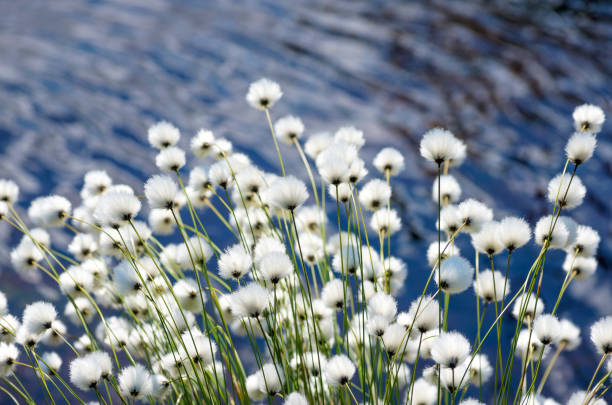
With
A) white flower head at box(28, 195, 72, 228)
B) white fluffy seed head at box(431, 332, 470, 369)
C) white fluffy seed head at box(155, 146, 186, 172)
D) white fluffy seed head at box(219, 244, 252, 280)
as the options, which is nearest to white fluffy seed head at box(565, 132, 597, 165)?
white fluffy seed head at box(431, 332, 470, 369)

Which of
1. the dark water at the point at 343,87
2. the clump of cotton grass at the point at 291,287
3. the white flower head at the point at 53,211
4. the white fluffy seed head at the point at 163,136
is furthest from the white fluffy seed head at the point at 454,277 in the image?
the dark water at the point at 343,87

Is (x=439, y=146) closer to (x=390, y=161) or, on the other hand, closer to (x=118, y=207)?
(x=390, y=161)

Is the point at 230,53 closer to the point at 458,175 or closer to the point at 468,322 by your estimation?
the point at 458,175

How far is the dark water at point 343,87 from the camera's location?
175cm

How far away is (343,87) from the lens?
234 centimetres

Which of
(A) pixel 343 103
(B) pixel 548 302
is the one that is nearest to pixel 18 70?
(A) pixel 343 103

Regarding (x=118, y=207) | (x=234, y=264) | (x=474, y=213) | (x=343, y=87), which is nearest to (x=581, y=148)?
(x=474, y=213)

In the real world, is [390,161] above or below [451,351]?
above

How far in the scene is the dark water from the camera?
1750 millimetres

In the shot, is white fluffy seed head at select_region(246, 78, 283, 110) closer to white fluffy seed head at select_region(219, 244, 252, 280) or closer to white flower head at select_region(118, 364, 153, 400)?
white fluffy seed head at select_region(219, 244, 252, 280)

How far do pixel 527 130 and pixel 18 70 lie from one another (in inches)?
88.4

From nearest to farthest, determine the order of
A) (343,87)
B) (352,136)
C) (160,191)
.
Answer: (160,191)
(352,136)
(343,87)

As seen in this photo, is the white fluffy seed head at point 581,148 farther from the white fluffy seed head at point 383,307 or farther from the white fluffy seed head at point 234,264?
the white fluffy seed head at point 234,264

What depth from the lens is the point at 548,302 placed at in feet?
4.64
